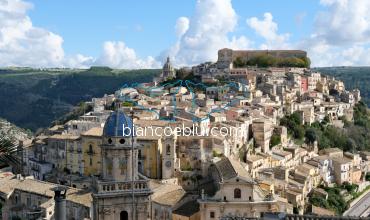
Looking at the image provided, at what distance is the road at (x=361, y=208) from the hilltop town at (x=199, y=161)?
0.11 meters

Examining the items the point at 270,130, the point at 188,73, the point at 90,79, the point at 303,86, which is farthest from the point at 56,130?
the point at 90,79

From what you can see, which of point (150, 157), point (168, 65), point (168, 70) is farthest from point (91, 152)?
point (168, 65)

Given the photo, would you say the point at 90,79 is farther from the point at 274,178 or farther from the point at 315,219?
the point at 315,219

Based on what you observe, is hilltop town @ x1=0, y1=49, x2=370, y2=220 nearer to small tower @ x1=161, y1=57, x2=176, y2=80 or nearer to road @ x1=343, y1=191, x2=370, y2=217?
road @ x1=343, y1=191, x2=370, y2=217

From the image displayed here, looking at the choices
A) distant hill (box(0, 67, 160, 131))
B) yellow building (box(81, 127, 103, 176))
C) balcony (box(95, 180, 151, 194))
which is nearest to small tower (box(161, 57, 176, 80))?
distant hill (box(0, 67, 160, 131))

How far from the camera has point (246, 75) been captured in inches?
3292

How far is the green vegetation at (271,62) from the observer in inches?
3932

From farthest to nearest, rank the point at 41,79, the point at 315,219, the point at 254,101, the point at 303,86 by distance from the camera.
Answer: the point at 41,79 < the point at 303,86 < the point at 254,101 < the point at 315,219

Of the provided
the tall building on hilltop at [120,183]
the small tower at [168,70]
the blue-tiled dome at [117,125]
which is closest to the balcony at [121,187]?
the tall building on hilltop at [120,183]

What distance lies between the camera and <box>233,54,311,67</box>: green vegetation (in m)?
99.9

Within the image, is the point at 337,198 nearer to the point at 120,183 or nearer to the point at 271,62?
the point at 120,183

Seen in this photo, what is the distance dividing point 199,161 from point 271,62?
198 ft

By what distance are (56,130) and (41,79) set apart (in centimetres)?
14455

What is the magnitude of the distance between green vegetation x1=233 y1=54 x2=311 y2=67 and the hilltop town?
18.4m
